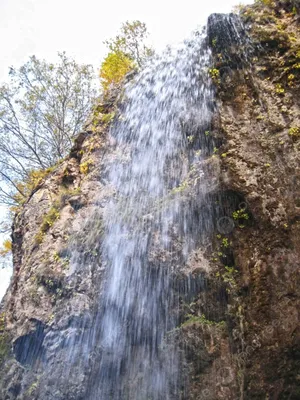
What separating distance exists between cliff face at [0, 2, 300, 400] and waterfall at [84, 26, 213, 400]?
0.19 meters

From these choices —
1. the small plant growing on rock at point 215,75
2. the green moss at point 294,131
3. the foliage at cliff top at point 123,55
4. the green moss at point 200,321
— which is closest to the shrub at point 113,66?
the foliage at cliff top at point 123,55

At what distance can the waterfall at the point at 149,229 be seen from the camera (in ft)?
15.1

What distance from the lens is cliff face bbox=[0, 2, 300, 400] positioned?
A: 12.9 ft

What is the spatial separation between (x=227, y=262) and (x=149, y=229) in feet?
4.85

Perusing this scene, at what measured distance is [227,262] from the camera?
4586 mm

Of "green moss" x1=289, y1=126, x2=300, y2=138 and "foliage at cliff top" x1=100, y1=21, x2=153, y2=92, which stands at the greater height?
"foliage at cliff top" x1=100, y1=21, x2=153, y2=92

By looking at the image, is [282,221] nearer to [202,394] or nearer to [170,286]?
[170,286]

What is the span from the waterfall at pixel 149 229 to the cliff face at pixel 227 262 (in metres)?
0.19

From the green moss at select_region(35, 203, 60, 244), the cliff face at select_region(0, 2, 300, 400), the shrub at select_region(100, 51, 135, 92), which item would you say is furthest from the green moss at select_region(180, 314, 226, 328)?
the shrub at select_region(100, 51, 135, 92)

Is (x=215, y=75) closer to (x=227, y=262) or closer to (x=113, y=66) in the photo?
(x=227, y=262)

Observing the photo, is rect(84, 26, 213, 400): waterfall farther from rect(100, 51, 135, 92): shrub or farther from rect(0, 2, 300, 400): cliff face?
rect(100, 51, 135, 92): shrub

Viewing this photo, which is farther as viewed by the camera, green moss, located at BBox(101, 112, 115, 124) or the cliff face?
green moss, located at BBox(101, 112, 115, 124)

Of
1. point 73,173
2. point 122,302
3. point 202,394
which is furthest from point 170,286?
point 73,173

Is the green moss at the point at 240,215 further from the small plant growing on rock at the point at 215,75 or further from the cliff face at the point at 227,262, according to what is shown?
the small plant growing on rock at the point at 215,75
